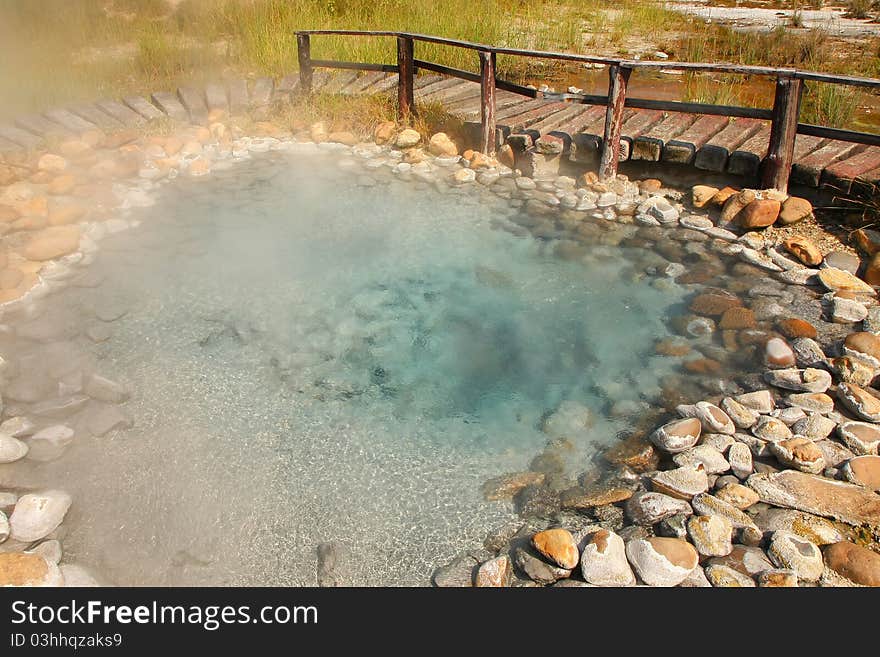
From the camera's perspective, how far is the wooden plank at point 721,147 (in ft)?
18.8

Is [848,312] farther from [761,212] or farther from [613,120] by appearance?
[613,120]

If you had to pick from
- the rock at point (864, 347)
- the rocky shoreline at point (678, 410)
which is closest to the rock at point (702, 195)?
the rocky shoreline at point (678, 410)

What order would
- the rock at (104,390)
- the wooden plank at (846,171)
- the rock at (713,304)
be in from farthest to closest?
the wooden plank at (846,171)
the rock at (713,304)
the rock at (104,390)

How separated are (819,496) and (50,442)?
11.8 ft

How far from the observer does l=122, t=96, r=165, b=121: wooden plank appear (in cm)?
756

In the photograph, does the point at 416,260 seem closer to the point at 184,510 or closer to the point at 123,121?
the point at 184,510

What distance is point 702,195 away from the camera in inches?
226

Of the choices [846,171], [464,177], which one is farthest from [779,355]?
[464,177]

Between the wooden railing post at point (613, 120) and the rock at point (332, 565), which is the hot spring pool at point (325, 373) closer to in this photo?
the rock at point (332, 565)

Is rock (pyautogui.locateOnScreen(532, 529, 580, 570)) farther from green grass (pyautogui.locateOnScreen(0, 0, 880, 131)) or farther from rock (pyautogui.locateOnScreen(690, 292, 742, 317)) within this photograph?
green grass (pyautogui.locateOnScreen(0, 0, 880, 131))

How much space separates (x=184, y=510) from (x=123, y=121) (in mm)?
5719

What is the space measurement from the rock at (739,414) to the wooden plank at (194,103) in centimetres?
640

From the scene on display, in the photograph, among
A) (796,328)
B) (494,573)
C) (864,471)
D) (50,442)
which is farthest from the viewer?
(796,328)

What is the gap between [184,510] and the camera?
3.11m
